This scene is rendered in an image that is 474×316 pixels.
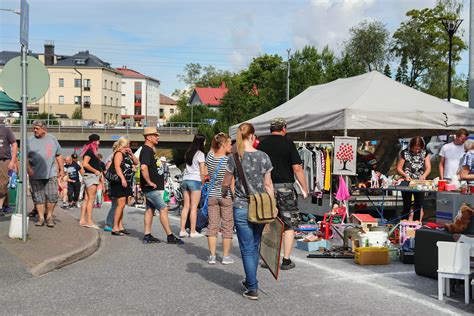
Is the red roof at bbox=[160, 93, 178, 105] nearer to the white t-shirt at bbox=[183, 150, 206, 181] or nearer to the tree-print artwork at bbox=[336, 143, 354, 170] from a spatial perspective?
the tree-print artwork at bbox=[336, 143, 354, 170]

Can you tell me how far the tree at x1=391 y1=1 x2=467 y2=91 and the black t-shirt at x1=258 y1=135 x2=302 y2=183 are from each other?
1774 inches

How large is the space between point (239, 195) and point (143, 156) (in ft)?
13.3

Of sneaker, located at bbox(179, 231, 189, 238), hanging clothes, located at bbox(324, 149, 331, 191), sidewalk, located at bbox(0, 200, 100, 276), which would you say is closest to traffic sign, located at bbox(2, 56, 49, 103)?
sidewalk, located at bbox(0, 200, 100, 276)

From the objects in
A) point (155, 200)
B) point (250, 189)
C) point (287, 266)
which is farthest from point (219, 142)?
point (250, 189)

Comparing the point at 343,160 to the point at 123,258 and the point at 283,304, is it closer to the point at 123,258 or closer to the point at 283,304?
the point at 123,258

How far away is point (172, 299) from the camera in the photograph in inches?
259

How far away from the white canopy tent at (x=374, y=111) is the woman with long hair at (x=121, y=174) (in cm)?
411

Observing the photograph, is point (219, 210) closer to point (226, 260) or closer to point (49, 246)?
point (226, 260)

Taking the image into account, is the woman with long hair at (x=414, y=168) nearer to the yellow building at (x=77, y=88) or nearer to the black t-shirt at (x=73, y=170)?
the black t-shirt at (x=73, y=170)

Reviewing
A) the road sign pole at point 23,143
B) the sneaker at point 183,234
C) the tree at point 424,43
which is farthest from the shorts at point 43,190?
the tree at point 424,43

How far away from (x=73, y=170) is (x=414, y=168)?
35.0 ft

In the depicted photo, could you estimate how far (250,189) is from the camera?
22.2ft

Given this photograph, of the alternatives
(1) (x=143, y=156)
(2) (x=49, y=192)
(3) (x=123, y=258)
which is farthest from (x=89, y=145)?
(3) (x=123, y=258)

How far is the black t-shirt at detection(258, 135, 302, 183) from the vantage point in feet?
27.7
